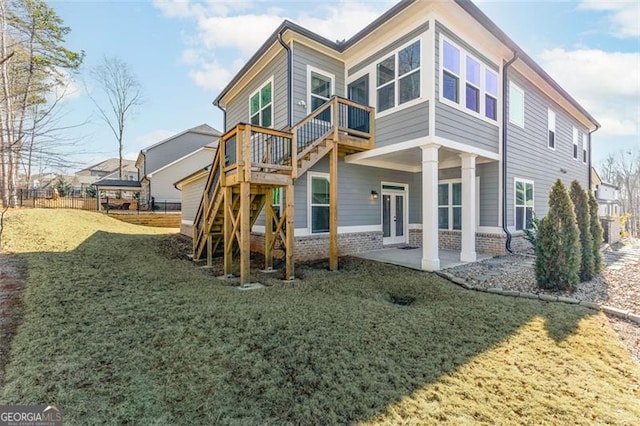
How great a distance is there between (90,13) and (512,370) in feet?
36.9

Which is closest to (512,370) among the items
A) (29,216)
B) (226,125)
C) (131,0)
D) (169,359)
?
(169,359)

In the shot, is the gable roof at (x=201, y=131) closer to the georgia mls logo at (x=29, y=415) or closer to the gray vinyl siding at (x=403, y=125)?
the gray vinyl siding at (x=403, y=125)

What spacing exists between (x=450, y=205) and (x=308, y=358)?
8547mm

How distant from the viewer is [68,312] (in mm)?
4031

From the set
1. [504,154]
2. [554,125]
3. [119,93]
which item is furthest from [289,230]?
[119,93]

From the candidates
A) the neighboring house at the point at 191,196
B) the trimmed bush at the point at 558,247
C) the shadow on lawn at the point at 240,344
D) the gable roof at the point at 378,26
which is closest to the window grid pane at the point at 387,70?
the gable roof at the point at 378,26

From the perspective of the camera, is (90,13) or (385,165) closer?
(90,13)

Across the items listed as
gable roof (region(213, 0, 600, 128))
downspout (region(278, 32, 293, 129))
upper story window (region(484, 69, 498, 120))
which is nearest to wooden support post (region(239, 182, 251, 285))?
downspout (region(278, 32, 293, 129))

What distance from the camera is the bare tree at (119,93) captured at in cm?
2673

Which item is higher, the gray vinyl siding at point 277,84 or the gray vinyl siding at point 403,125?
the gray vinyl siding at point 277,84

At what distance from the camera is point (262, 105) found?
984 centimetres

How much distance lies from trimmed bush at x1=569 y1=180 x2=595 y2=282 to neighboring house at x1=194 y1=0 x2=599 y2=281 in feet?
7.00

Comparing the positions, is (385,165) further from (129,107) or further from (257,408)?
(129,107)

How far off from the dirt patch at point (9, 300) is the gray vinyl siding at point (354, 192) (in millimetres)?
5597
